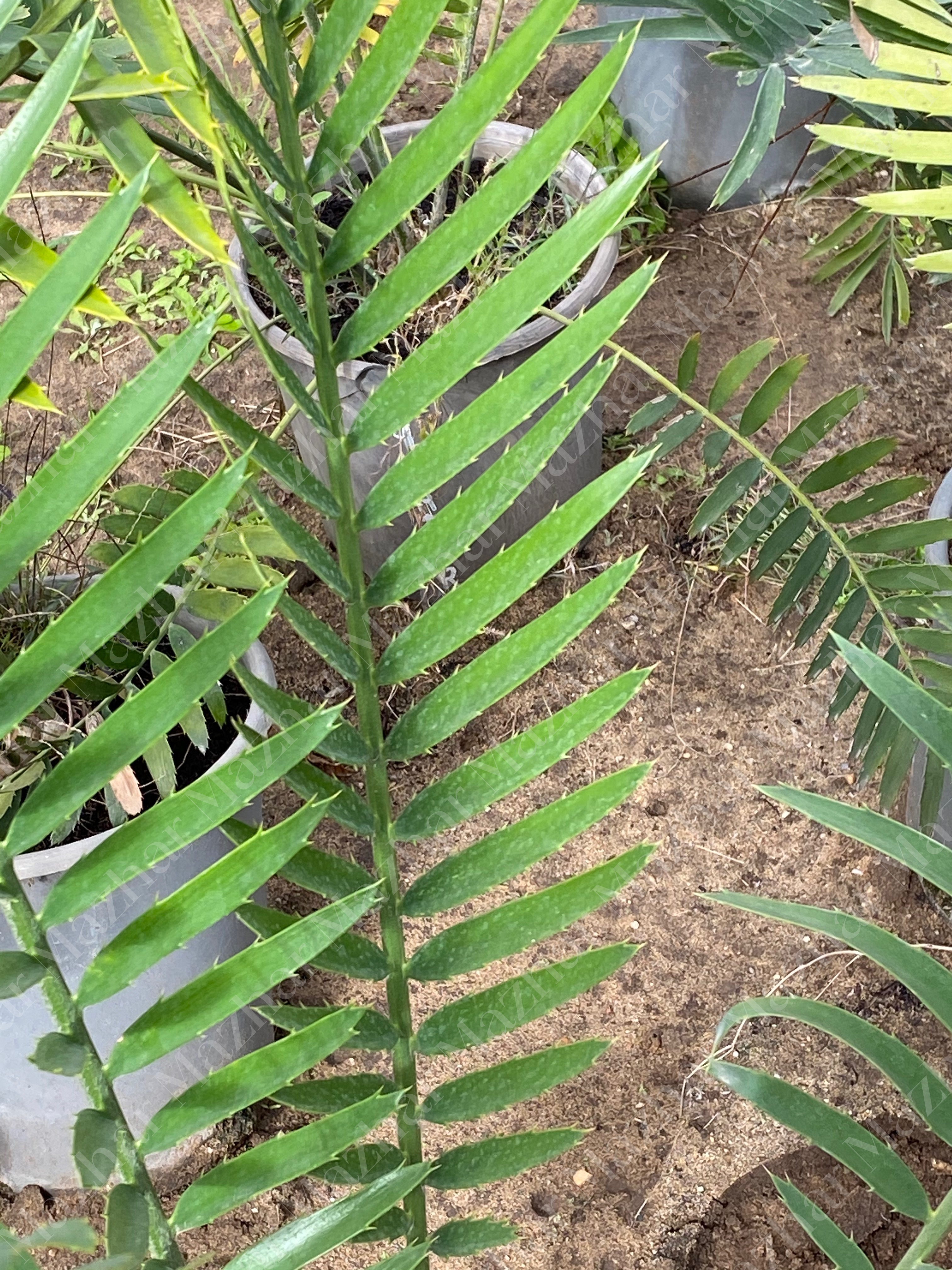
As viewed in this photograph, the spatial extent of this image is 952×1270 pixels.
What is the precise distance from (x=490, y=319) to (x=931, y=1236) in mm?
471

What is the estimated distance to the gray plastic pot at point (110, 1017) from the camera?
0.92 m

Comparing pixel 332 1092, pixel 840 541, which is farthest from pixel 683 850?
pixel 332 1092

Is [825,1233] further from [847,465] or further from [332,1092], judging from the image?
[847,465]

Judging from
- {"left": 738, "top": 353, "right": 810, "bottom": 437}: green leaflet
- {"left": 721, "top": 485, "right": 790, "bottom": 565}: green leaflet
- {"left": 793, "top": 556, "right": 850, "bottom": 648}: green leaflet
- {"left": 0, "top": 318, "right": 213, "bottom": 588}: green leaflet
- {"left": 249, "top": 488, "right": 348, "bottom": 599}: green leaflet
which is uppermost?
{"left": 738, "top": 353, "right": 810, "bottom": 437}: green leaflet

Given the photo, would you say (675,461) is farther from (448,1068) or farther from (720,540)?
(448,1068)

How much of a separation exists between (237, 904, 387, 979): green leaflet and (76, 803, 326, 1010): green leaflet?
8 centimetres

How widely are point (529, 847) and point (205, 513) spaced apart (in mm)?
235

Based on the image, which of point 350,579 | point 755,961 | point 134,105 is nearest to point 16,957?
point 350,579

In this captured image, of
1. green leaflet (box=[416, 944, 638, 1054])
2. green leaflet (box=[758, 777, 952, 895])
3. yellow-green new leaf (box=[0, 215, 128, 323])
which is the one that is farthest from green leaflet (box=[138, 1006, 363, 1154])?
yellow-green new leaf (box=[0, 215, 128, 323])

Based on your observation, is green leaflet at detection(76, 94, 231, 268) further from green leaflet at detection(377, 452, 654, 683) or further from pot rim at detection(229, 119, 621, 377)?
pot rim at detection(229, 119, 621, 377)

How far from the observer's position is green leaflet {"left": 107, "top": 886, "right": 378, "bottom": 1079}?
48cm

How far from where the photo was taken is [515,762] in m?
0.54

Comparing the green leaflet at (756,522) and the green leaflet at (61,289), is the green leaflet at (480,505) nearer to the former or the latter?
the green leaflet at (61,289)

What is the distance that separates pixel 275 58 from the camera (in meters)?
0.41
